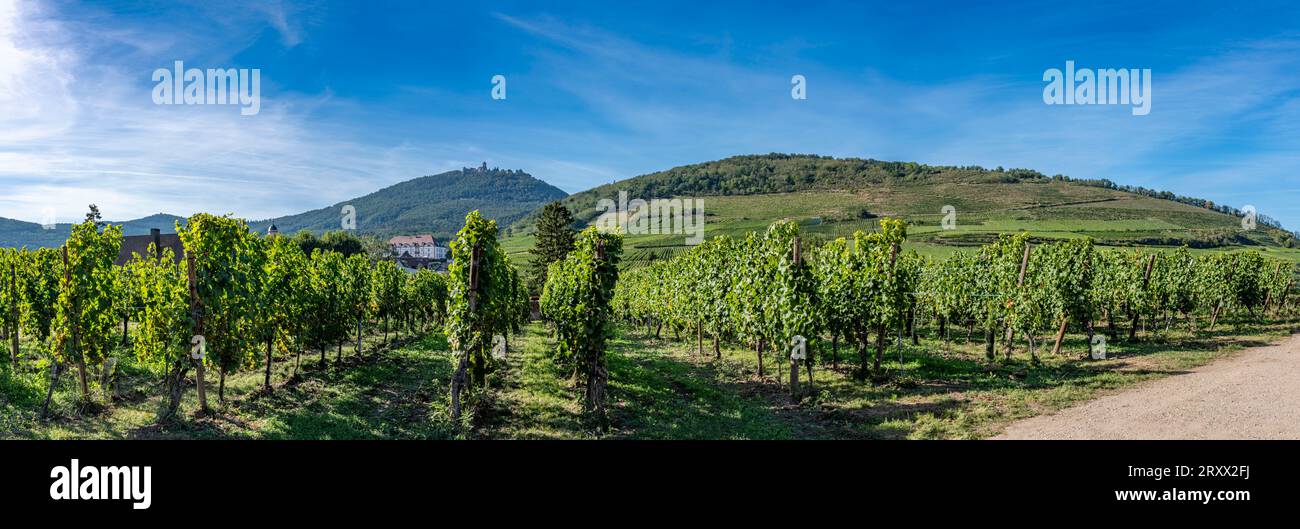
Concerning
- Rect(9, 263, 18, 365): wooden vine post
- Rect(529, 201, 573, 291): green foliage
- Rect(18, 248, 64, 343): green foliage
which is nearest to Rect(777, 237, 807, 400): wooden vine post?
Rect(18, 248, 64, 343): green foliage

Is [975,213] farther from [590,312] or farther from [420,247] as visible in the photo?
[420,247]

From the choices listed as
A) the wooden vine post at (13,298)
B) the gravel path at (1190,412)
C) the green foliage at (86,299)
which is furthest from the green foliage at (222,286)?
the gravel path at (1190,412)

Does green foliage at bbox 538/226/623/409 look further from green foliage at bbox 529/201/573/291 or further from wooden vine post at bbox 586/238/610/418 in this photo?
green foliage at bbox 529/201/573/291

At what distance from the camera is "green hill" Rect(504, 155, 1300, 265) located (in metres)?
92.1

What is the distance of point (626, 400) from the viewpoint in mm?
15266

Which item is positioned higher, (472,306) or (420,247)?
(420,247)

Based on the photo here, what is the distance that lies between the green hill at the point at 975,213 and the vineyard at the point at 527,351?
2299 inches

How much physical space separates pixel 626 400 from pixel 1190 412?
546 inches

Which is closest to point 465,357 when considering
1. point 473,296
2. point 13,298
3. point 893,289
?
point 473,296

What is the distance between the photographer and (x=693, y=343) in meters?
30.6

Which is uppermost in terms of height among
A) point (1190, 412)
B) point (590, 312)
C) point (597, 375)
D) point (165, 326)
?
point (590, 312)

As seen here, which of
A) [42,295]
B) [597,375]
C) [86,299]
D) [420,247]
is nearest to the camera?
[86,299]
